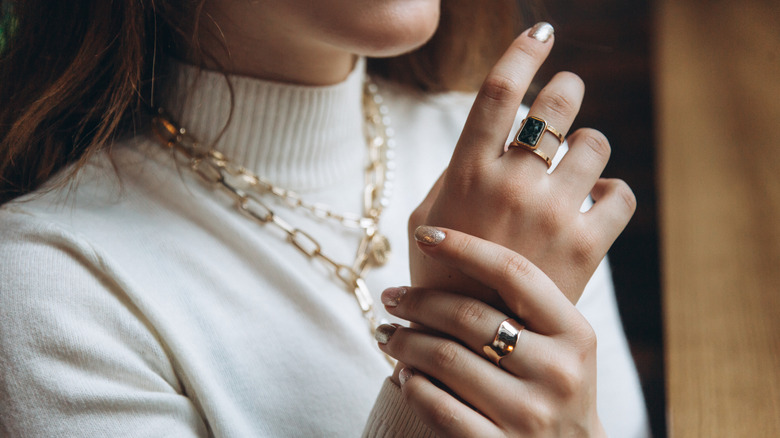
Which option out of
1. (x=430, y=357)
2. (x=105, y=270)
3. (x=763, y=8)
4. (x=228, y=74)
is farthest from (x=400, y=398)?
(x=763, y=8)

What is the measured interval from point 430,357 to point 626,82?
1.29 m

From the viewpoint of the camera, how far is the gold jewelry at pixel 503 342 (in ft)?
1.63

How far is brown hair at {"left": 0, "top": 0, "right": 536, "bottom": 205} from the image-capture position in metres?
0.68

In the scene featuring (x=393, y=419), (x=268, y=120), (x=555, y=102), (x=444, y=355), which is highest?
(x=555, y=102)

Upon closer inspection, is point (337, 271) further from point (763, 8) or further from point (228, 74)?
point (763, 8)

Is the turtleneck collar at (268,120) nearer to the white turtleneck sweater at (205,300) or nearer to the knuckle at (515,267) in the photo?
the white turtleneck sweater at (205,300)

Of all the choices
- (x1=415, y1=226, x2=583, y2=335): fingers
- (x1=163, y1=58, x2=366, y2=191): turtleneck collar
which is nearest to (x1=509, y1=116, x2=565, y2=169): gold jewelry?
(x1=415, y1=226, x2=583, y2=335): fingers

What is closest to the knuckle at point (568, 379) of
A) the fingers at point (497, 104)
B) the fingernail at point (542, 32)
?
the fingers at point (497, 104)

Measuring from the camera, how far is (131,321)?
0.61m

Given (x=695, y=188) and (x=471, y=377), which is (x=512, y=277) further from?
(x=695, y=188)

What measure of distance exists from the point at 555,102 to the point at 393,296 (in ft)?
0.82

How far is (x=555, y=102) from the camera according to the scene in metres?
0.56

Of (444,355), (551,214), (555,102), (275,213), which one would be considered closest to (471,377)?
(444,355)

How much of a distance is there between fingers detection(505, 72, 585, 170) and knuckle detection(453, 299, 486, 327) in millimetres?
142
